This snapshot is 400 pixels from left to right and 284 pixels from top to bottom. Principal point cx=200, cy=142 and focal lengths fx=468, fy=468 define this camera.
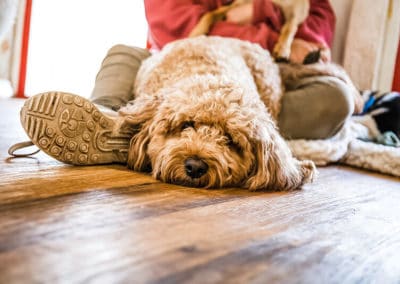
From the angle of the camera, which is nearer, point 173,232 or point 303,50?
point 173,232

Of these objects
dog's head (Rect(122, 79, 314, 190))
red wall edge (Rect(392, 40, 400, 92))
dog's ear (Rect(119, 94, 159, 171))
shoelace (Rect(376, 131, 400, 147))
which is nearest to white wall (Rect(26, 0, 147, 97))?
red wall edge (Rect(392, 40, 400, 92))

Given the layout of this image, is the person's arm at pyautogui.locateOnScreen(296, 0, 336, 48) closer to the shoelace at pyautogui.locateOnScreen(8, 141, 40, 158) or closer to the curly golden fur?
the curly golden fur

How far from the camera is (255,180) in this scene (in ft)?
5.35

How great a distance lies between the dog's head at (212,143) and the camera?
5.07 ft

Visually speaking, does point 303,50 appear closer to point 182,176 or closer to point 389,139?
point 389,139

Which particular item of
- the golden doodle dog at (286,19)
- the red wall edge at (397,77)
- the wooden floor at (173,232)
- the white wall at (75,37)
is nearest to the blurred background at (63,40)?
the white wall at (75,37)

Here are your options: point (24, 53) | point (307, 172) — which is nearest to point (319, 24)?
point (307, 172)

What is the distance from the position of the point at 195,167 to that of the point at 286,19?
2174 mm

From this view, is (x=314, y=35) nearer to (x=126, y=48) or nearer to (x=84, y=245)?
(x=126, y=48)

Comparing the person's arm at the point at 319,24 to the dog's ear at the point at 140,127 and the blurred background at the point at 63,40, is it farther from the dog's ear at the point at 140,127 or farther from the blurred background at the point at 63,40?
the dog's ear at the point at 140,127

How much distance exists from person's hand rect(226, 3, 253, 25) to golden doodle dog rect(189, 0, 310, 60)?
5 centimetres

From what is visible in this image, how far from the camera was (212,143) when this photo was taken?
158 cm

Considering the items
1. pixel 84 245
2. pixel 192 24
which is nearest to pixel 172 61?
pixel 192 24

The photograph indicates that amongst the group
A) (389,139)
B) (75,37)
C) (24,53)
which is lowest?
(389,139)
